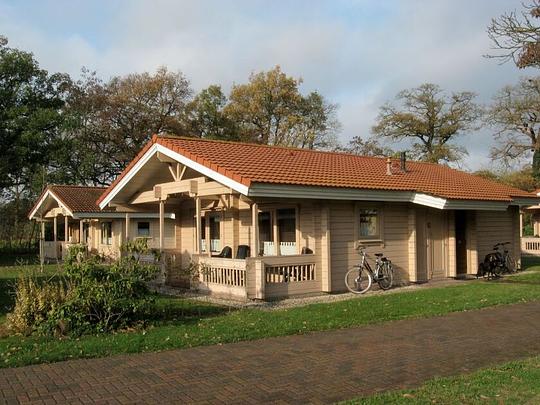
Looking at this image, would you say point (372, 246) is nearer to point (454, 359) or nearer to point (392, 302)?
point (392, 302)

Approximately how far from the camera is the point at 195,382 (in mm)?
→ 6152

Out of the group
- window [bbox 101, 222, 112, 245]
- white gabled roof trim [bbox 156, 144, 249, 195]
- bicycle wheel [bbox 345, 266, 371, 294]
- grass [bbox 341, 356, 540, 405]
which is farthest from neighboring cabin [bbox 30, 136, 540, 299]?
window [bbox 101, 222, 112, 245]

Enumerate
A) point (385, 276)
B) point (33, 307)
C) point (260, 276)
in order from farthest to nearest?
1. point (385, 276)
2. point (260, 276)
3. point (33, 307)

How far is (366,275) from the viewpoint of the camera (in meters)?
14.4

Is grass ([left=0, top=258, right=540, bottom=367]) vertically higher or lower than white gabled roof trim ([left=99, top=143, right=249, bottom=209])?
lower

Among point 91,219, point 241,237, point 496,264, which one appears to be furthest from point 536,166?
point 241,237

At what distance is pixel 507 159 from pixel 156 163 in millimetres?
38917

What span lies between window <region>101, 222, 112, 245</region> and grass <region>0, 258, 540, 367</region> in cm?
1702

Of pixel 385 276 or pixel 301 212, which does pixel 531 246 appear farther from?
pixel 301 212

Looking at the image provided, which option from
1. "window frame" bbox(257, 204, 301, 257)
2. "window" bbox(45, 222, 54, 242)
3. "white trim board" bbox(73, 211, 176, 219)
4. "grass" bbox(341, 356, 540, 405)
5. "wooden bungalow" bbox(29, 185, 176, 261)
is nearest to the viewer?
"grass" bbox(341, 356, 540, 405)

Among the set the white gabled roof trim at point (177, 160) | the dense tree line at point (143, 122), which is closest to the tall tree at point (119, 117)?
the dense tree line at point (143, 122)

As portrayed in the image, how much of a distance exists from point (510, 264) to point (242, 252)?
31.4 feet

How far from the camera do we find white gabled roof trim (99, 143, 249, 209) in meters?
12.4

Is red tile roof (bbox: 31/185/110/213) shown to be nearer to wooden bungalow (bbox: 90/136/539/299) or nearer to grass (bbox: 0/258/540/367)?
wooden bungalow (bbox: 90/136/539/299)
